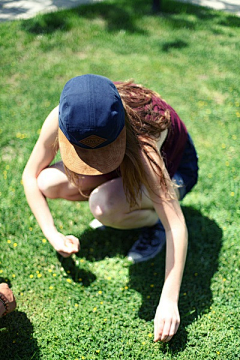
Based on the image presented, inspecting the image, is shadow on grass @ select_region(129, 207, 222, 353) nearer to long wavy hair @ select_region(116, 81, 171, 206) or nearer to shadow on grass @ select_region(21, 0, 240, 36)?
long wavy hair @ select_region(116, 81, 171, 206)

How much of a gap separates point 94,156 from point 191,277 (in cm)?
112

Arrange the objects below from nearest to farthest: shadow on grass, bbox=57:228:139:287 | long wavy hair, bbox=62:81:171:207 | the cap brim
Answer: the cap brim → long wavy hair, bbox=62:81:171:207 → shadow on grass, bbox=57:228:139:287

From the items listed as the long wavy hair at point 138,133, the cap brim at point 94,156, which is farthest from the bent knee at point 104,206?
the cap brim at point 94,156

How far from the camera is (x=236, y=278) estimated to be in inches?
96.5

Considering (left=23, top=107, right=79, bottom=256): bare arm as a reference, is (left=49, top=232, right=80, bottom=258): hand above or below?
below

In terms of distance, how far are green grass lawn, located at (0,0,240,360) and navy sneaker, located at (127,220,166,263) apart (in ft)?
0.17

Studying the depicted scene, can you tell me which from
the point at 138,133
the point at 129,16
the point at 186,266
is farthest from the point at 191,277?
the point at 129,16

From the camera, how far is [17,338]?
7.09 ft

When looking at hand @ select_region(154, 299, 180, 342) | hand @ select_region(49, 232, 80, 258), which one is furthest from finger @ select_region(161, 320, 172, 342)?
hand @ select_region(49, 232, 80, 258)

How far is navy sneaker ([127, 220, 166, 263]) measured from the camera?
2596mm

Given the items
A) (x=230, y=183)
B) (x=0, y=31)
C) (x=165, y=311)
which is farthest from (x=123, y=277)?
(x=0, y=31)

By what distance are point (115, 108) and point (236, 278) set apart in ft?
4.54

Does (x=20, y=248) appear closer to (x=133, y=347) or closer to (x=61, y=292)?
(x=61, y=292)

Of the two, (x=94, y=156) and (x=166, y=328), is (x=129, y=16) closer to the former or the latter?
(x=94, y=156)
